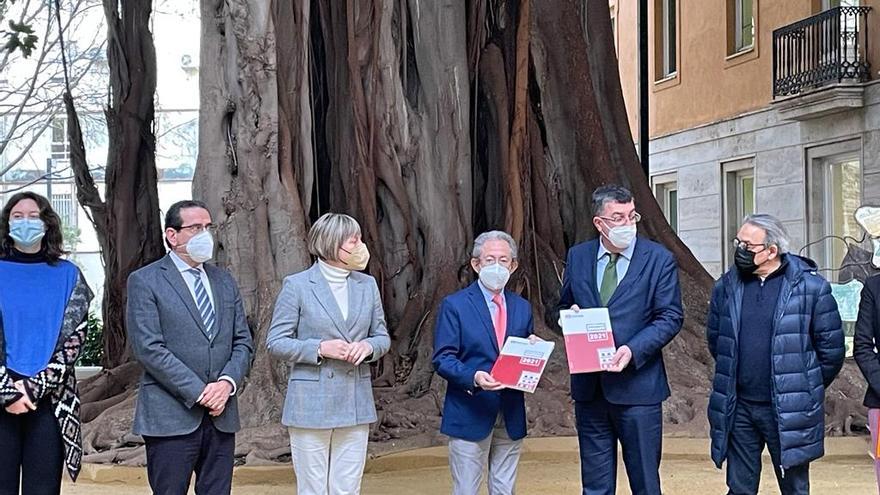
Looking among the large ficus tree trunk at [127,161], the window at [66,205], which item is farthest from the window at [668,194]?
the window at [66,205]

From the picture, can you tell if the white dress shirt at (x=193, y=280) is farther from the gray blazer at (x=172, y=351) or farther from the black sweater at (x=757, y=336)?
the black sweater at (x=757, y=336)

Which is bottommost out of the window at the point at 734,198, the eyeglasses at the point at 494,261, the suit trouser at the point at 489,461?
the suit trouser at the point at 489,461

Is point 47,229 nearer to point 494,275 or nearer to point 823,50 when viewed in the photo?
point 494,275

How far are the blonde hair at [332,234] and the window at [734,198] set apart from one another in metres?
18.3

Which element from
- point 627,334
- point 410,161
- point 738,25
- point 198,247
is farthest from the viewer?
point 738,25

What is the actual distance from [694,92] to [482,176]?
15.1 metres

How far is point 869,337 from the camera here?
5.61m

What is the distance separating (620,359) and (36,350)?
98.2 inches

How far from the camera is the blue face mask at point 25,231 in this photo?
5449mm

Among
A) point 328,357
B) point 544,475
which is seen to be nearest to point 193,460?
point 328,357

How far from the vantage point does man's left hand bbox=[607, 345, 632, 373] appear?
18.2 feet

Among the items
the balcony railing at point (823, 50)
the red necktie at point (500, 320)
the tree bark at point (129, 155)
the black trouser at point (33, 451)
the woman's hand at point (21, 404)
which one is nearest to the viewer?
the woman's hand at point (21, 404)

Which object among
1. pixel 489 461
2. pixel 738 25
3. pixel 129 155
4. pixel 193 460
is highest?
pixel 738 25

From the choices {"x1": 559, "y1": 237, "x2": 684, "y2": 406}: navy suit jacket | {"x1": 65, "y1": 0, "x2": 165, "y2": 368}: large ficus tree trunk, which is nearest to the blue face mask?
{"x1": 559, "y1": 237, "x2": 684, "y2": 406}: navy suit jacket
